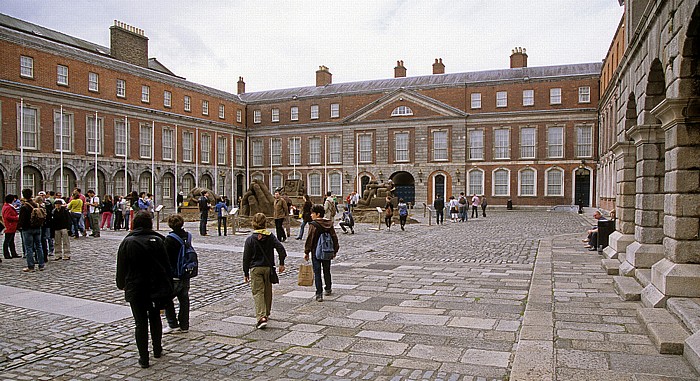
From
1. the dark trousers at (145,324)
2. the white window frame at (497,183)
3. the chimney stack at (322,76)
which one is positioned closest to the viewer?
the dark trousers at (145,324)

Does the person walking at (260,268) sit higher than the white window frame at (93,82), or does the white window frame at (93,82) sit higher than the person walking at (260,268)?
the white window frame at (93,82)

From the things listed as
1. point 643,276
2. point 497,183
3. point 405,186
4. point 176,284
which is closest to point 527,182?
point 497,183

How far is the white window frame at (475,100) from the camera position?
46.8m

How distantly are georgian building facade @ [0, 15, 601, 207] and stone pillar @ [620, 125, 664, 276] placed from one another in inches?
1288

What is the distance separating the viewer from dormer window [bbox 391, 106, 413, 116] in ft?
158

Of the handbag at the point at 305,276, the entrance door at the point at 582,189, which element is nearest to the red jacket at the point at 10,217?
the handbag at the point at 305,276

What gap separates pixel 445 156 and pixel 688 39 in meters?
41.3

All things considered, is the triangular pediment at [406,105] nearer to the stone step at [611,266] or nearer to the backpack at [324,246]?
the stone step at [611,266]

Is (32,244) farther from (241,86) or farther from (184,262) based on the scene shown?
(241,86)

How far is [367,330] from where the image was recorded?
673 centimetres

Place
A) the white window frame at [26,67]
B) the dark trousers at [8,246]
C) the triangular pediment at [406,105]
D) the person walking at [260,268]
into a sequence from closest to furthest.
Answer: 1. the person walking at [260,268]
2. the dark trousers at [8,246]
3. the white window frame at [26,67]
4. the triangular pediment at [406,105]

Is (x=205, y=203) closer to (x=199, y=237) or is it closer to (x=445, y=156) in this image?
(x=199, y=237)

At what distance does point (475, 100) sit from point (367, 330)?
42640 millimetres

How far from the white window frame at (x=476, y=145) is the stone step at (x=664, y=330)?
4057cm
